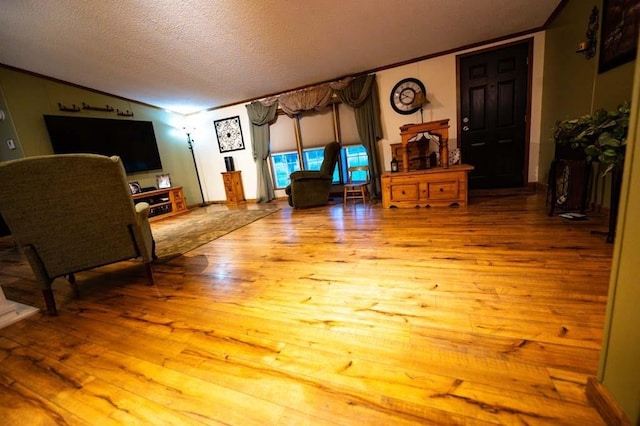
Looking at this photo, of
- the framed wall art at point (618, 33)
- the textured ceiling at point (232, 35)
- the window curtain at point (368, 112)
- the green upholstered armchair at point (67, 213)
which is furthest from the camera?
the window curtain at point (368, 112)

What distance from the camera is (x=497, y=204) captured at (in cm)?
306

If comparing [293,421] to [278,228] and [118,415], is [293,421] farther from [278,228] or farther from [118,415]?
[278,228]

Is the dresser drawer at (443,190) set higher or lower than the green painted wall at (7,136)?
lower

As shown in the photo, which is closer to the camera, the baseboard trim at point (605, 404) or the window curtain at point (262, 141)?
the baseboard trim at point (605, 404)

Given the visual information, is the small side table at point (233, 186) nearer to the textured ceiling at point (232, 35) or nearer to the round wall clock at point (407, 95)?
the textured ceiling at point (232, 35)

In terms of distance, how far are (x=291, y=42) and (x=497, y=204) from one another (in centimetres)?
334

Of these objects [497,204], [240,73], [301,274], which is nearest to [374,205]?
[497,204]

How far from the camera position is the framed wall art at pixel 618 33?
1828 millimetres

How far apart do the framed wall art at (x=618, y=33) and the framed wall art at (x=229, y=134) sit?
547 cm

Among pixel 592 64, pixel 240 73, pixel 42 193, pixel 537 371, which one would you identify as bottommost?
pixel 537 371

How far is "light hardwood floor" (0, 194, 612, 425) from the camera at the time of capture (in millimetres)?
832

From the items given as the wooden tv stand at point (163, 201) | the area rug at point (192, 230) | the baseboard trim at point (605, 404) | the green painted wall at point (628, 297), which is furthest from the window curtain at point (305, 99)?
the baseboard trim at point (605, 404)

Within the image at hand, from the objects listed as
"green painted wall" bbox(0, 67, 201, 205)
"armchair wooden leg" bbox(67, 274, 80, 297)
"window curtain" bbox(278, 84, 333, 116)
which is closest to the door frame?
"window curtain" bbox(278, 84, 333, 116)

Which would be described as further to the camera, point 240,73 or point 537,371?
point 240,73
